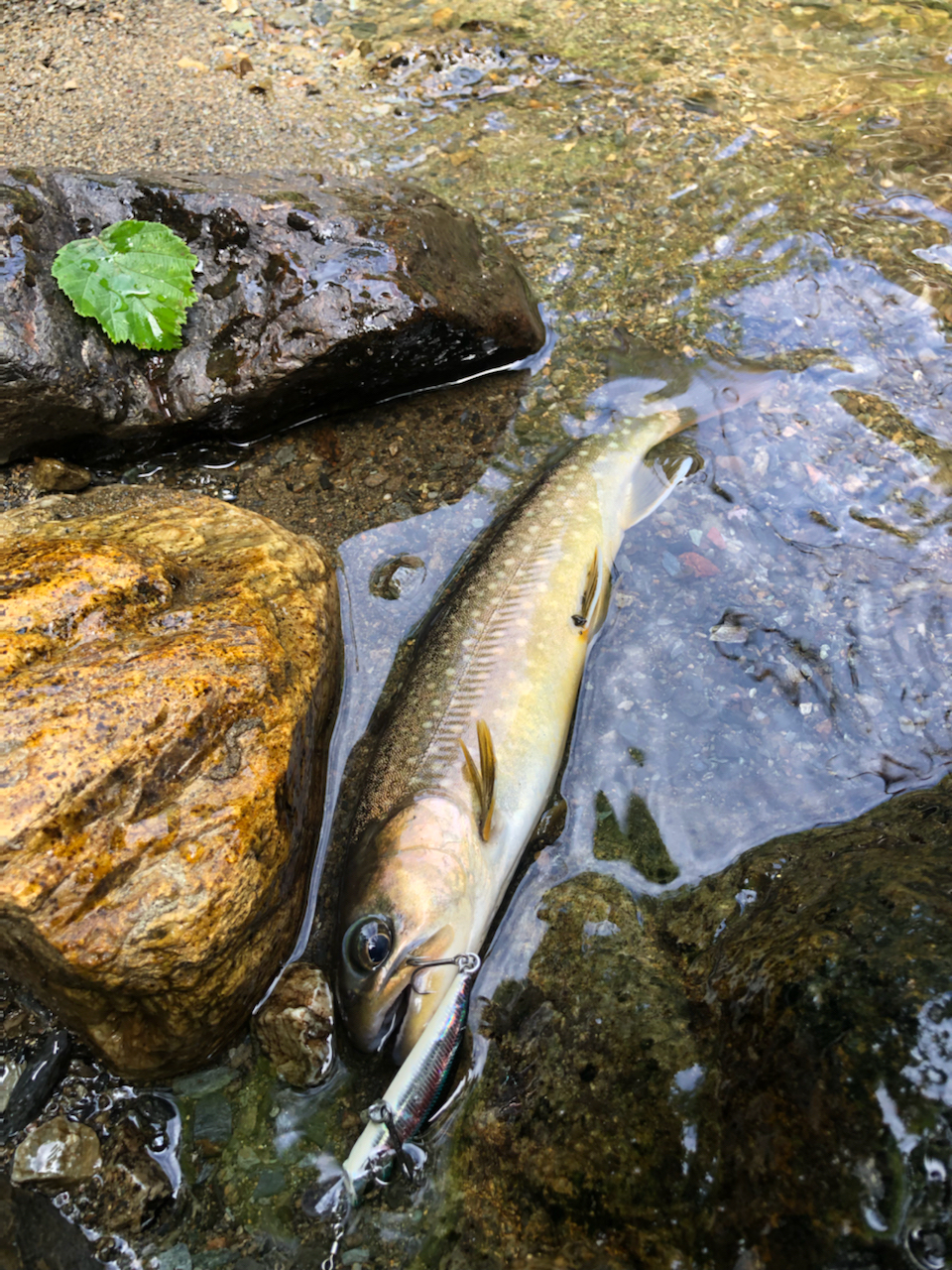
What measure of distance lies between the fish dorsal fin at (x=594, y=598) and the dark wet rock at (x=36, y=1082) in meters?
2.71

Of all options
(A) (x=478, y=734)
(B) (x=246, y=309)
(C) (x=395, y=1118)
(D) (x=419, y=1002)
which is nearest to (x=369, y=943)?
(D) (x=419, y=1002)

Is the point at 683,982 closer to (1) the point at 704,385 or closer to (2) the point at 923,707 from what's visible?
(2) the point at 923,707

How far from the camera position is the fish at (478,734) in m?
3.01

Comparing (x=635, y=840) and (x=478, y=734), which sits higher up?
(x=478, y=734)

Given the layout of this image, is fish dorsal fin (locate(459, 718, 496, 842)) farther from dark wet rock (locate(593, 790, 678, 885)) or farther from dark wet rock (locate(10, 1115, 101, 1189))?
dark wet rock (locate(10, 1115, 101, 1189))

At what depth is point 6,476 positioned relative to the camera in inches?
170

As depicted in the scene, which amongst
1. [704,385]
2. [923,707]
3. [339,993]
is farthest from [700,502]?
[339,993]

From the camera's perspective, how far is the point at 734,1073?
2.45 m

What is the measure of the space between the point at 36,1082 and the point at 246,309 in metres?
3.73

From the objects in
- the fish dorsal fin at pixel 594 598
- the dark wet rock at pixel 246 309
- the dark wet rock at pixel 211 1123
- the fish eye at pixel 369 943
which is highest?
the dark wet rock at pixel 246 309

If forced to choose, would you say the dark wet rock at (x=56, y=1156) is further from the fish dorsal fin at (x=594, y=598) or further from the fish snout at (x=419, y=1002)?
the fish dorsal fin at (x=594, y=598)

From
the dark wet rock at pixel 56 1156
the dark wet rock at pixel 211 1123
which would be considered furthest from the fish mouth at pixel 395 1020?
the dark wet rock at pixel 56 1156

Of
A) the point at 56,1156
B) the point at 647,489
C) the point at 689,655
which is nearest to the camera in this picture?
the point at 56,1156

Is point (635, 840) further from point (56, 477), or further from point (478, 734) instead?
point (56, 477)
